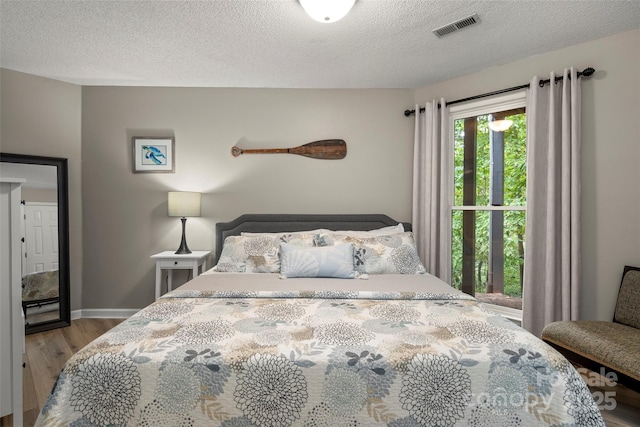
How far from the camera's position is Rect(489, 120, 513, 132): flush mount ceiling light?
3.07 m

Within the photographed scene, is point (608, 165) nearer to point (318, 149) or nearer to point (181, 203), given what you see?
point (318, 149)

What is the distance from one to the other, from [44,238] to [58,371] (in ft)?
4.76

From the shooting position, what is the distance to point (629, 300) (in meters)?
2.26

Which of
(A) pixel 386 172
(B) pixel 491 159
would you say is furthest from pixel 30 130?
Result: (B) pixel 491 159

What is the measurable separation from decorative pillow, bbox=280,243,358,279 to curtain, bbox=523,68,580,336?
4.90ft

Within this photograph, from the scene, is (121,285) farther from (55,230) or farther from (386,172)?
(386,172)

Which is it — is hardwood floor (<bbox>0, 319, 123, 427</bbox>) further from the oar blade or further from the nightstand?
the oar blade

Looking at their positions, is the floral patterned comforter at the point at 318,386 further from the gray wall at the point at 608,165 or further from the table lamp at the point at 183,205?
the table lamp at the point at 183,205

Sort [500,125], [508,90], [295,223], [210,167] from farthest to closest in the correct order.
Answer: [210,167]
[295,223]
[500,125]
[508,90]

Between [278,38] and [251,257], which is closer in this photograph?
[278,38]

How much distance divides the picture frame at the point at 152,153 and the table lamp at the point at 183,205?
0.44 m

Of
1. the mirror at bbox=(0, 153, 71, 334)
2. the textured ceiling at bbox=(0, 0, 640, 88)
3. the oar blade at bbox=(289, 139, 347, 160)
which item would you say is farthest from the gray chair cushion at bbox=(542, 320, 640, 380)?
the mirror at bbox=(0, 153, 71, 334)

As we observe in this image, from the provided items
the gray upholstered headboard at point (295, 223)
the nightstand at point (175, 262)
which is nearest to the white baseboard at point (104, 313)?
the nightstand at point (175, 262)

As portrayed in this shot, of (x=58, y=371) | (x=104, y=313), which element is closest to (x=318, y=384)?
(x=58, y=371)
